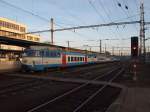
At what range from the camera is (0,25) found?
10331cm

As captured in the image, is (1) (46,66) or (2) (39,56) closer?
(2) (39,56)

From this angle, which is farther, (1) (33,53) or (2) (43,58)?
(2) (43,58)

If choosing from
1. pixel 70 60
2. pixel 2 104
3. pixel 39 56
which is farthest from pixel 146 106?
pixel 70 60

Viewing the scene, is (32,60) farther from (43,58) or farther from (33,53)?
(43,58)

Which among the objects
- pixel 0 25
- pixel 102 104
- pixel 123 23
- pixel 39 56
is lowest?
pixel 102 104

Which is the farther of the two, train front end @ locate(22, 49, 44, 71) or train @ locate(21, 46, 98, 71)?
train @ locate(21, 46, 98, 71)

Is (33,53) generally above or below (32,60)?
above

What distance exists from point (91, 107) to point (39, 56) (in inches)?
809

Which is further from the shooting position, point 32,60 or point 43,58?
point 43,58

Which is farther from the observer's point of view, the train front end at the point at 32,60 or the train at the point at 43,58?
the train at the point at 43,58

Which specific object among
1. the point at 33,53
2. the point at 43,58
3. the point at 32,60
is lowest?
the point at 32,60

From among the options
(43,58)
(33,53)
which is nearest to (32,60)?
(33,53)

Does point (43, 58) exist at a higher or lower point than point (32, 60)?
higher

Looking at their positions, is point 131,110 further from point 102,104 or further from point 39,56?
point 39,56
